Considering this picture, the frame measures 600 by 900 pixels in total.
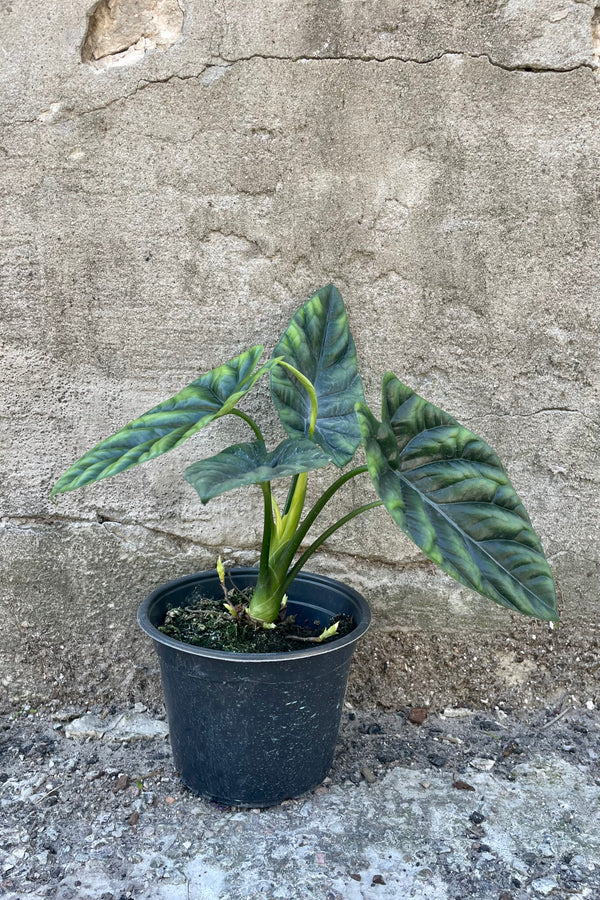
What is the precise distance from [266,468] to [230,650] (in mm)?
410

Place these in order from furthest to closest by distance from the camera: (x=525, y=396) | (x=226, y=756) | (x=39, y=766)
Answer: (x=525, y=396)
(x=39, y=766)
(x=226, y=756)

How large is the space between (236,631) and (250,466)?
372 millimetres

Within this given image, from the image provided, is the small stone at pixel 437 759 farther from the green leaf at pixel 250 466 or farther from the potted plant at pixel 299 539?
the green leaf at pixel 250 466

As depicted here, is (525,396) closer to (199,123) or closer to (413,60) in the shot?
(413,60)

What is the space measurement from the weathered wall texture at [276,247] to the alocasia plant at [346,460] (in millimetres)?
168

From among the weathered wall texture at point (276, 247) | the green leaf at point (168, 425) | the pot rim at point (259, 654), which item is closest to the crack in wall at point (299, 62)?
the weathered wall texture at point (276, 247)

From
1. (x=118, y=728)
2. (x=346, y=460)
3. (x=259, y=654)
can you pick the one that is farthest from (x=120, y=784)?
(x=346, y=460)

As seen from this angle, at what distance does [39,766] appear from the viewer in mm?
1397

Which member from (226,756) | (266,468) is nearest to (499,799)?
(226,756)

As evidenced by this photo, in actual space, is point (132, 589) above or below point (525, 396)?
below

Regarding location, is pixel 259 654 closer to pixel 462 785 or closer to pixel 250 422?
pixel 250 422

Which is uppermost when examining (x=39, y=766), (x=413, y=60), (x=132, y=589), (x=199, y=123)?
(x=413, y=60)

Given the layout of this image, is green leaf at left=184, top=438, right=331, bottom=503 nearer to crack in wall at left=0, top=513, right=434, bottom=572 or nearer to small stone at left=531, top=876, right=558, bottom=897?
crack in wall at left=0, top=513, right=434, bottom=572

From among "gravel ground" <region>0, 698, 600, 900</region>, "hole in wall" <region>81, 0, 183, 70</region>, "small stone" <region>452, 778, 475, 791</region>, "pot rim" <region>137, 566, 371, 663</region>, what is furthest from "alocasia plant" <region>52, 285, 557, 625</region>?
"hole in wall" <region>81, 0, 183, 70</region>
